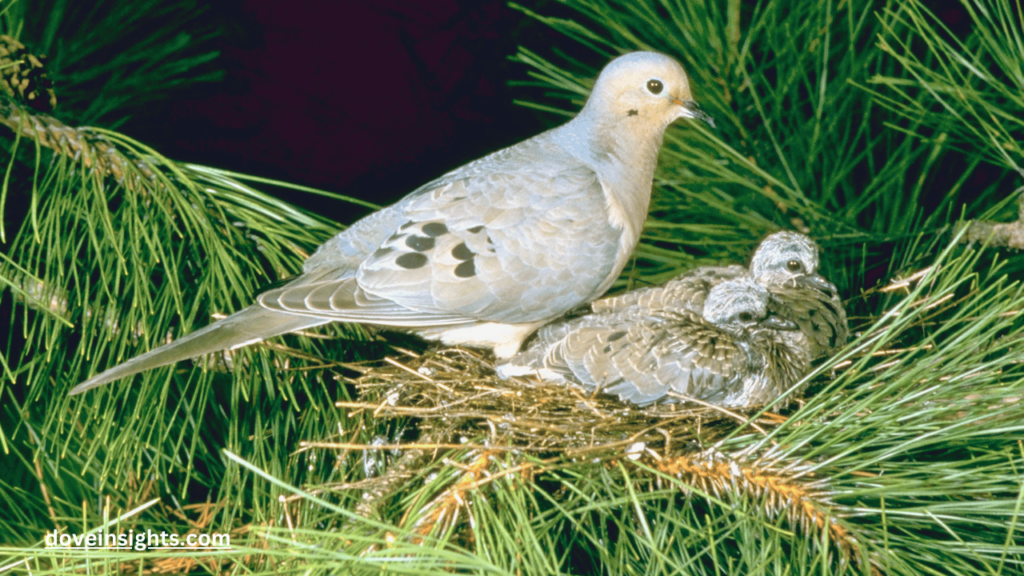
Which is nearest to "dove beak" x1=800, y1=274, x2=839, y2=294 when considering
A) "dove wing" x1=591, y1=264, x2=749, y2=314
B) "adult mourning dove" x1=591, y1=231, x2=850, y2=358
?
"adult mourning dove" x1=591, y1=231, x2=850, y2=358

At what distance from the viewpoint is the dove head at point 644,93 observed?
4.91 feet

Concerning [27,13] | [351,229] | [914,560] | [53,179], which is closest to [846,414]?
[914,560]

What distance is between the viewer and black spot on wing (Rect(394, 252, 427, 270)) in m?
1.37

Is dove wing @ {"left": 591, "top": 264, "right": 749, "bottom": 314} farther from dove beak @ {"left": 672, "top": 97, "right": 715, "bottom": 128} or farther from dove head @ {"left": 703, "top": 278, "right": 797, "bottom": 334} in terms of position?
dove beak @ {"left": 672, "top": 97, "right": 715, "bottom": 128}

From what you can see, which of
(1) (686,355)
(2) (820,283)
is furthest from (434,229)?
(2) (820,283)

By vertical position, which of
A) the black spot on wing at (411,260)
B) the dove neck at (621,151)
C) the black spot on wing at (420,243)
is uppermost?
the dove neck at (621,151)

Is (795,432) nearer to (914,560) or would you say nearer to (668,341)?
(914,560)

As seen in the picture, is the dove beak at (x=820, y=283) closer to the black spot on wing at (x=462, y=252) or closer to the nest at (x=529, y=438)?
the nest at (x=529, y=438)

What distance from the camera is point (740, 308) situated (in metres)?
1.47

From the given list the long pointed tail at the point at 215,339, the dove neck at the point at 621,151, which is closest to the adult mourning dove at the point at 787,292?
the dove neck at the point at 621,151

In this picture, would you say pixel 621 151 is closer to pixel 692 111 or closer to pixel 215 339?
pixel 692 111

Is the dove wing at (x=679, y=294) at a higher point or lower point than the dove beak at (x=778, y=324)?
higher

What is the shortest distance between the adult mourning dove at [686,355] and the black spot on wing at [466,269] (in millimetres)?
219

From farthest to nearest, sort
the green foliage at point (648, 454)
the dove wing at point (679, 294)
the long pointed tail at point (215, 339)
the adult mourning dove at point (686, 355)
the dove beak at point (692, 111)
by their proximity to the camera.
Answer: the dove wing at point (679, 294)
the dove beak at point (692, 111)
the adult mourning dove at point (686, 355)
the long pointed tail at point (215, 339)
the green foliage at point (648, 454)
